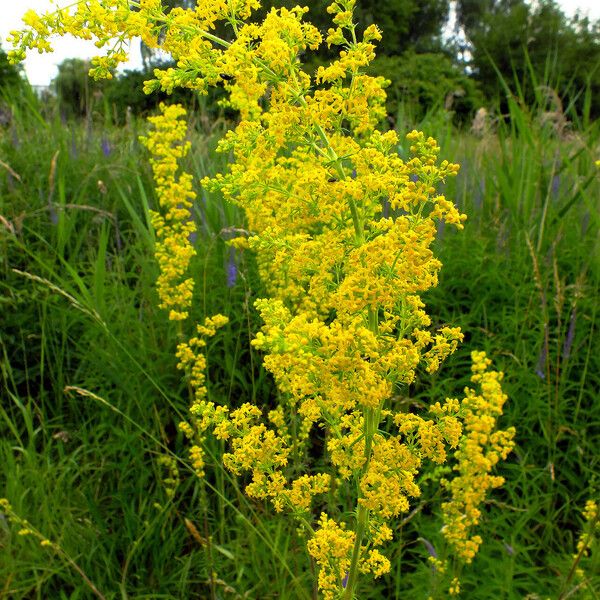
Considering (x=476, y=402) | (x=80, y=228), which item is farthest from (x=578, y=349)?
(x=80, y=228)

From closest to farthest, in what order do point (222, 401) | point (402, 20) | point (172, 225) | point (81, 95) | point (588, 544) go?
point (588, 544) → point (172, 225) → point (222, 401) → point (81, 95) → point (402, 20)

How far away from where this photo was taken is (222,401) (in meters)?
2.97

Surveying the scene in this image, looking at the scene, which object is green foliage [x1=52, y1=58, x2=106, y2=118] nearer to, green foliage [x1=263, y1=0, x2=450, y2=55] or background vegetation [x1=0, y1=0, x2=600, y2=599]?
background vegetation [x1=0, y1=0, x2=600, y2=599]

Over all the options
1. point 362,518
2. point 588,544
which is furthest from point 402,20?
point 362,518

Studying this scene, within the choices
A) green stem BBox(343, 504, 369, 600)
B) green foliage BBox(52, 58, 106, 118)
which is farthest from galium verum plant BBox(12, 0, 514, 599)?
green foliage BBox(52, 58, 106, 118)

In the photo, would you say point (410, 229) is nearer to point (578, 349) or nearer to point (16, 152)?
point (578, 349)

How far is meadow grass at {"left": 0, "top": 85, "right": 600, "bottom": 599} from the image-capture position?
2381 millimetres

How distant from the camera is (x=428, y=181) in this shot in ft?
4.49

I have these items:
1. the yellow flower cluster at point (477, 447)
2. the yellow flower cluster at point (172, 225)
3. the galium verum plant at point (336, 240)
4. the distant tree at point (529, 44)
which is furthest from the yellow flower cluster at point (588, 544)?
the distant tree at point (529, 44)

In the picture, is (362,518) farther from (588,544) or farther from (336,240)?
(588,544)

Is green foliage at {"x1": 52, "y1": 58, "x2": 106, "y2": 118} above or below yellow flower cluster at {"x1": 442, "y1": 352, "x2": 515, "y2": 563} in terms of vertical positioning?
above

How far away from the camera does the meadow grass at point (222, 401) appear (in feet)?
7.81

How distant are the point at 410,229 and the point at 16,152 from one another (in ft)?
14.1

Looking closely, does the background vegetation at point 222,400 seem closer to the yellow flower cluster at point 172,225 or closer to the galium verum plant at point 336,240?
the yellow flower cluster at point 172,225
